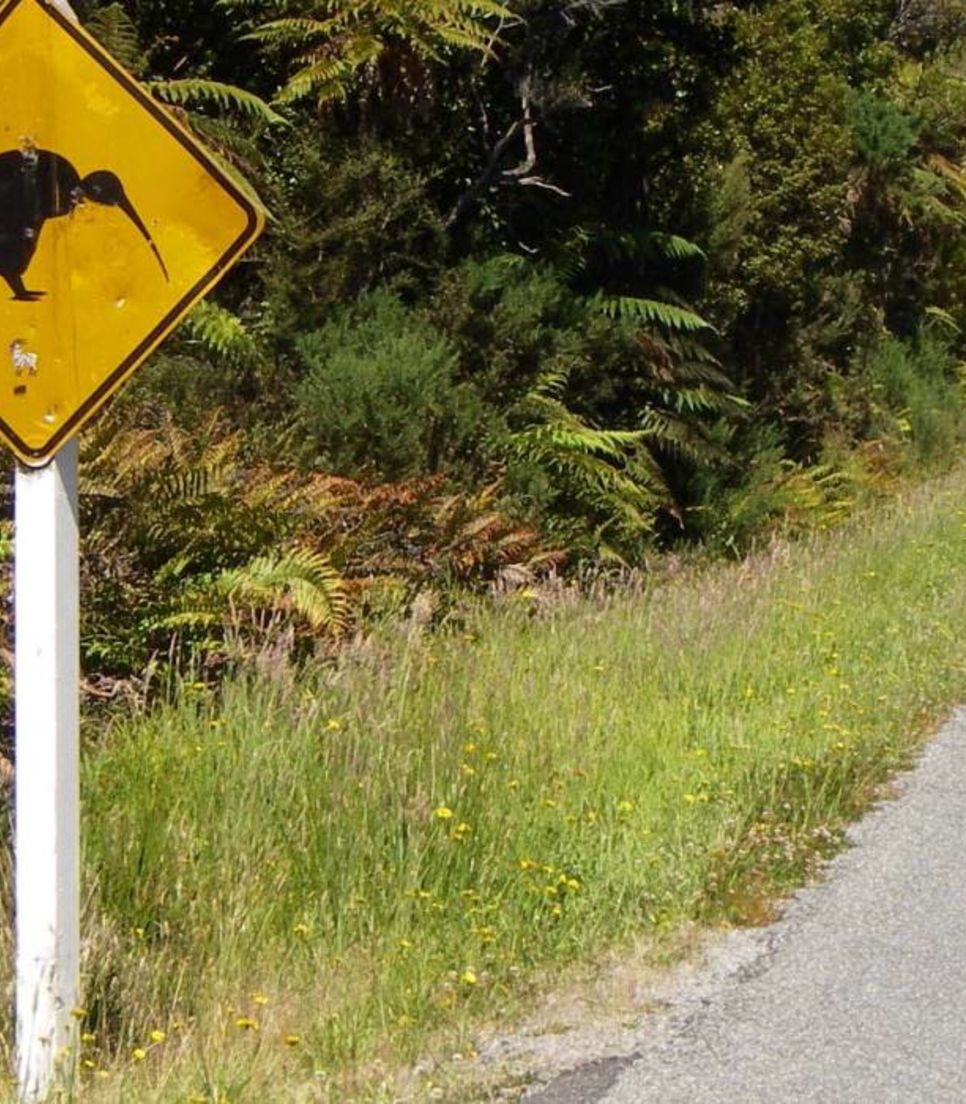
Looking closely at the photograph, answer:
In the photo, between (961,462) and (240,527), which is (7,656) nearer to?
(240,527)

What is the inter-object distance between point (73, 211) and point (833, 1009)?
2.88 metres

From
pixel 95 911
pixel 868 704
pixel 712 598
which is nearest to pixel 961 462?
pixel 712 598

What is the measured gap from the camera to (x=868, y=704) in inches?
317

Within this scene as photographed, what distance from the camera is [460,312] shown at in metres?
11.9

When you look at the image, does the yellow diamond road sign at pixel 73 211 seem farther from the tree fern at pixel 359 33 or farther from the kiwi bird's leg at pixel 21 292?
the tree fern at pixel 359 33

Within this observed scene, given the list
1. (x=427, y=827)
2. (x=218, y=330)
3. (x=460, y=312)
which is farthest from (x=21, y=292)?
(x=460, y=312)

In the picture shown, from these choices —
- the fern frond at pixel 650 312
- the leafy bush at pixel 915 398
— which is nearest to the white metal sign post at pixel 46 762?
the fern frond at pixel 650 312

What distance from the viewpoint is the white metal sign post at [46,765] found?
3828mm

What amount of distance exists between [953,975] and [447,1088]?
1690 millimetres

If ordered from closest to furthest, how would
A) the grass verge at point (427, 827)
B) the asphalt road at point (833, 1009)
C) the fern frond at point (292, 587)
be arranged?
the asphalt road at point (833, 1009) < the grass verge at point (427, 827) < the fern frond at point (292, 587)

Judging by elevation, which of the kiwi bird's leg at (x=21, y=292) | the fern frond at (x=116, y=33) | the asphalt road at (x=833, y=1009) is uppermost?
the fern frond at (x=116, y=33)

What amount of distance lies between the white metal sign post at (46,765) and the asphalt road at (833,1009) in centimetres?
117

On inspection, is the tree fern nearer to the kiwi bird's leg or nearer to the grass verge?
the grass verge

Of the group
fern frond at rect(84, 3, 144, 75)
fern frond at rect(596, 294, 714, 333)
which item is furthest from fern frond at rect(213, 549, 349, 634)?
fern frond at rect(596, 294, 714, 333)
